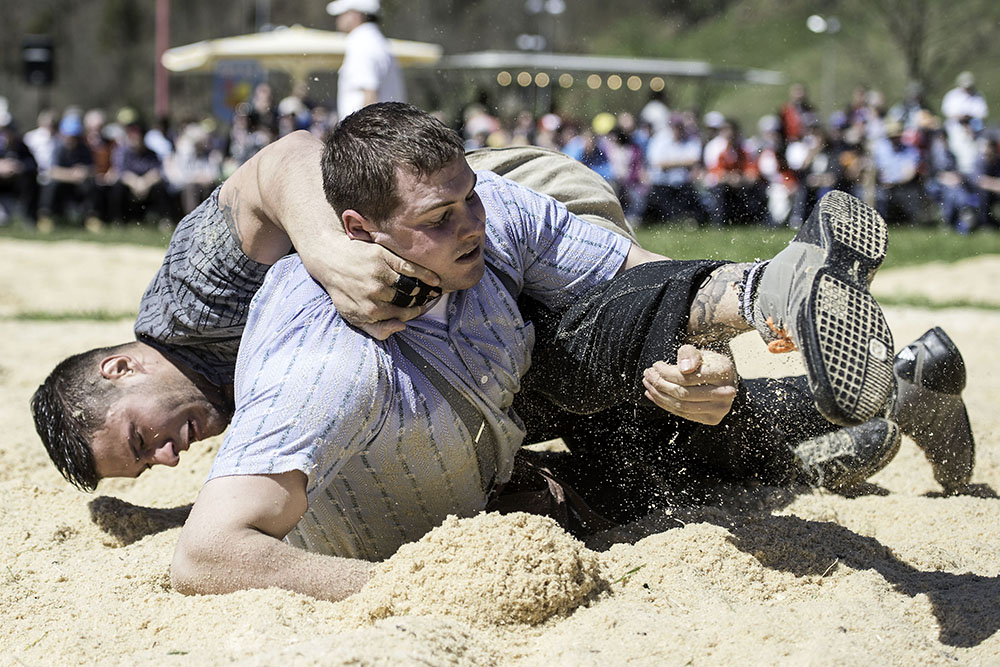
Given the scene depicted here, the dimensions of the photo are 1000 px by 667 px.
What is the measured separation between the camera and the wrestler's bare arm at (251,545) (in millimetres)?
2090

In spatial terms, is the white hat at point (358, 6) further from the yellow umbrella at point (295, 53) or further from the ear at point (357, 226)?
the yellow umbrella at point (295, 53)

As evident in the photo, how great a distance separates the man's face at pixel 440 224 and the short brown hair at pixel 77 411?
37.2 inches

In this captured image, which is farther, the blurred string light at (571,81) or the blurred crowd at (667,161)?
the blurred string light at (571,81)

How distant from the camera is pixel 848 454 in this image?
300 cm

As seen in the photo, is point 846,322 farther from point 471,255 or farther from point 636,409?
point 636,409

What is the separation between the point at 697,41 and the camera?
39.0 m

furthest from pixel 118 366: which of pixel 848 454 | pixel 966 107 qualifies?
pixel 966 107

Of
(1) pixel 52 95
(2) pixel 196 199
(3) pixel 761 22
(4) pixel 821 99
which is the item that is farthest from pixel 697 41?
(2) pixel 196 199

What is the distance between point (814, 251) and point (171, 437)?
1.58 meters

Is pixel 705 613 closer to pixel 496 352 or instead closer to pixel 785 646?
pixel 785 646

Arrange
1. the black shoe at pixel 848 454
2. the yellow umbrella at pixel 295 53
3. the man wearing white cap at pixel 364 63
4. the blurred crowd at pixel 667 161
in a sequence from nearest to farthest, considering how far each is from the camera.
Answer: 1. the black shoe at pixel 848 454
2. the man wearing white cap at pixel 364 63
3. the blurred crowd at pixel 667 161
4. the yellow umbrella at pixel 295 53

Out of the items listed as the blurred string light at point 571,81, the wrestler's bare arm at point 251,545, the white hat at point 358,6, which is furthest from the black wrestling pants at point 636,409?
the blurred string light at point 571,81

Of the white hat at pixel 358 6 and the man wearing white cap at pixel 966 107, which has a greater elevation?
the white hat at pixel 358 6

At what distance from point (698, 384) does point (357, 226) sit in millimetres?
752
